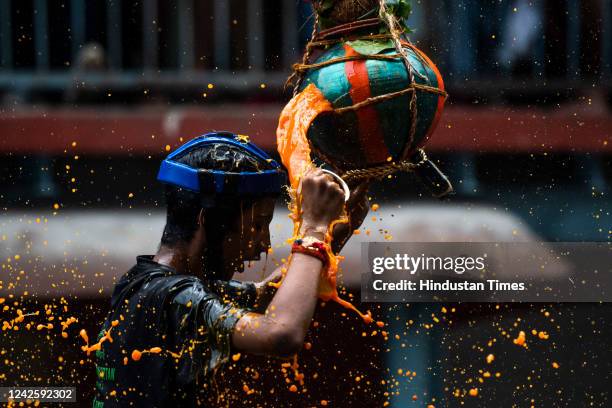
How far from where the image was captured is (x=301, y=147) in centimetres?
309

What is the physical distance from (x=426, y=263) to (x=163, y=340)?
290 cm

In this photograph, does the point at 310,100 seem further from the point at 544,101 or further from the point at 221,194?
the point at 544,101

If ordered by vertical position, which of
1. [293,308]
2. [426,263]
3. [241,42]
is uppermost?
[241,42]

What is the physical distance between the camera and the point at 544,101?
20.6 feet

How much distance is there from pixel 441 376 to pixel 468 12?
2.29 m

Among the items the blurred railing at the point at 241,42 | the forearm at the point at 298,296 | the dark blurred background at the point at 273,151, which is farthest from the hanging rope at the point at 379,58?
the blurred railing at the point at 241,42

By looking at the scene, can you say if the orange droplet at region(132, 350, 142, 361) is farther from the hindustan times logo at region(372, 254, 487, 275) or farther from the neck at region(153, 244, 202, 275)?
the hindustan times logo at region(372, 254, 487, 275)

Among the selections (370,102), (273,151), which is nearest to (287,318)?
(370,102)

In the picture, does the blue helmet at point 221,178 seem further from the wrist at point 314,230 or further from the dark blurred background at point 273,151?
the dark blurred background at point 273,151

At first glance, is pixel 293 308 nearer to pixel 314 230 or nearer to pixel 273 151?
pixel 314 230

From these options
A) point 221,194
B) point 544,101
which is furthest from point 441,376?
point 221,194

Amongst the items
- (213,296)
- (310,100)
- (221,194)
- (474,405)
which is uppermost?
(310,100)

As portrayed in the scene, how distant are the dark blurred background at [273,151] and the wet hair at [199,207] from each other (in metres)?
2.28

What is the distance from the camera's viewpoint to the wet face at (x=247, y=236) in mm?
2965
